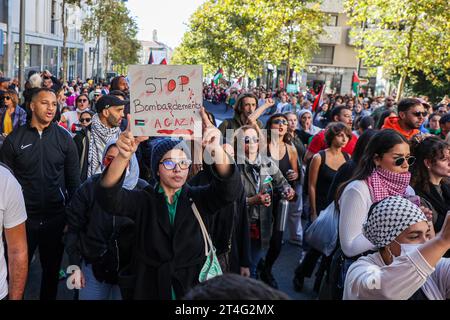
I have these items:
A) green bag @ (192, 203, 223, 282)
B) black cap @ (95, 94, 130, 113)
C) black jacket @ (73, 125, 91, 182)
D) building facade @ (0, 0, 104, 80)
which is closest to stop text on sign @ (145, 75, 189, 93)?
green bag @ (192, 203, 223, 282)

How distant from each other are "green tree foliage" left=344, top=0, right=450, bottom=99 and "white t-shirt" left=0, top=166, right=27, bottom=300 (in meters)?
14.5

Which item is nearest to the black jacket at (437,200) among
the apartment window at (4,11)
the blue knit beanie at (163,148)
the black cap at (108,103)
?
the blue knit beanie at (163,148)

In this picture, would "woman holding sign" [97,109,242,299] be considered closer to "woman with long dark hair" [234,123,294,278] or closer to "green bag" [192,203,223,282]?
"green bag" [192,203,223,282]

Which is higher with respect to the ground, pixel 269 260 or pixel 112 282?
pixel 112 282

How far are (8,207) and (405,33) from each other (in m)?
16.0

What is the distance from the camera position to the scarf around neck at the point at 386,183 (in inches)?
141

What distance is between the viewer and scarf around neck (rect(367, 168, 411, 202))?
3580 millimetres

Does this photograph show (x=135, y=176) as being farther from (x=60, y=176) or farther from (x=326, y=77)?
(x=326, y=77)

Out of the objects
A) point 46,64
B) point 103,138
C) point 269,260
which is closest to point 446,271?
point 269,260

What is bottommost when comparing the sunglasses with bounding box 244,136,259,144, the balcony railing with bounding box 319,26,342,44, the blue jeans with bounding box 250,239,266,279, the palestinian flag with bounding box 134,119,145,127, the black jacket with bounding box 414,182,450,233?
the blue jeans with bounding box 250,239,266,279

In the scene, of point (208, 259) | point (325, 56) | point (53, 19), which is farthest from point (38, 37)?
point (208, 259)

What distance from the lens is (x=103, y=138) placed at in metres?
5.36

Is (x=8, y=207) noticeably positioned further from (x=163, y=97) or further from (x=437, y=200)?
(x=437, y=200)
